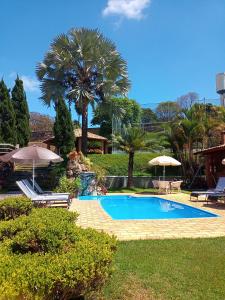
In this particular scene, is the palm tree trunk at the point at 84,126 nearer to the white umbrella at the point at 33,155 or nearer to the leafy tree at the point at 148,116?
the leafy tree at the point at 148,116

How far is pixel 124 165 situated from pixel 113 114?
3.97 metres

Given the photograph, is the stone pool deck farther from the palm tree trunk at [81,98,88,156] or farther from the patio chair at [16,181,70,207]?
the palm tree trunk at [81,98,88,156]

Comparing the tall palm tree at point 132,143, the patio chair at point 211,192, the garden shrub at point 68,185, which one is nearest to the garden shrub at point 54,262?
the patio chair at point 211,192

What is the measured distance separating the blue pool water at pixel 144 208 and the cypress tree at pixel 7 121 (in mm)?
10975

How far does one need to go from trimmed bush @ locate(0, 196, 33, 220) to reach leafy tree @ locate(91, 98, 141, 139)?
713 inches

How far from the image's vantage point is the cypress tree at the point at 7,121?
27.2 meters

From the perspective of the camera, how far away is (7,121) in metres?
27.2

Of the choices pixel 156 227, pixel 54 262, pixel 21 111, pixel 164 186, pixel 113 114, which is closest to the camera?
pixel 54 262

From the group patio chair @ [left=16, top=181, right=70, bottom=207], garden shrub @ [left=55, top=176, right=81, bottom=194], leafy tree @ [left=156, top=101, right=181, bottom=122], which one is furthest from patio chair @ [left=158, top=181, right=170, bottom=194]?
leafy tree @ [left=156, top=101, right=181, bottom=122]

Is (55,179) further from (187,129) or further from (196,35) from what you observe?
(196,35)

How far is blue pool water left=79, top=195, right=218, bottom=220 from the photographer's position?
13.2 metres

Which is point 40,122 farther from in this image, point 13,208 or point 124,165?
point 13,208

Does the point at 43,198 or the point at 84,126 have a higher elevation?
the point at 84,126

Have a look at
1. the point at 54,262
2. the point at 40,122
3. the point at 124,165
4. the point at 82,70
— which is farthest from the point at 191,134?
the point at 40,122
